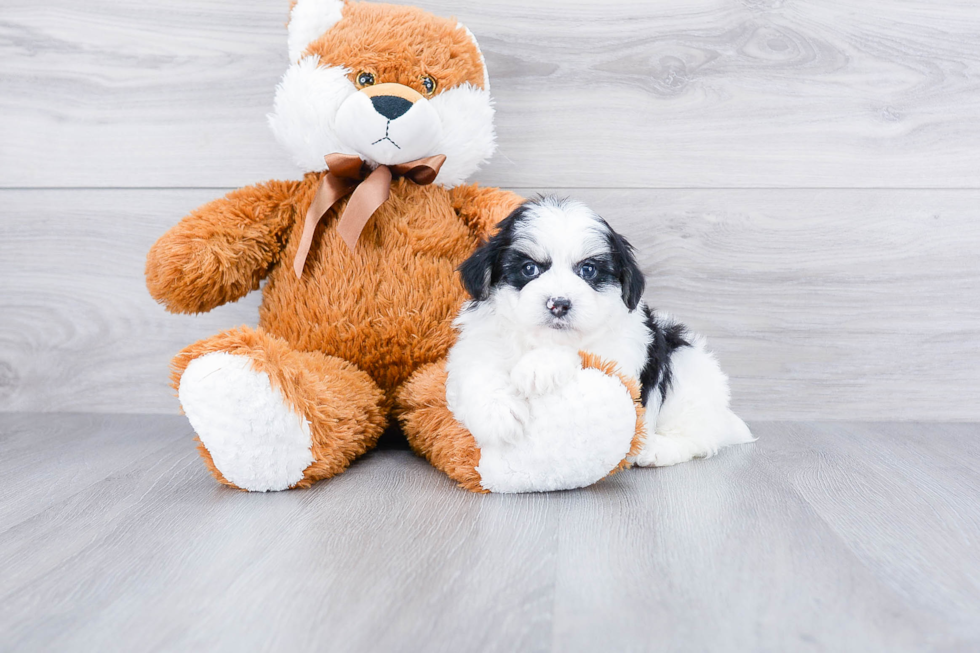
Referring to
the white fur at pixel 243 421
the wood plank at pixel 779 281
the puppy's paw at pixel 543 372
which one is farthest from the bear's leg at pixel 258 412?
the wood plank at pixel 779 281

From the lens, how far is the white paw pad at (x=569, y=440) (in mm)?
1216

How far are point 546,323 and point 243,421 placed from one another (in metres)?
0.53

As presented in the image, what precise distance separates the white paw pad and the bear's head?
625mm

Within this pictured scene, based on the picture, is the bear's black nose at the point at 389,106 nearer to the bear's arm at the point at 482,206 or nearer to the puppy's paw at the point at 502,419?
the bear's arm at the point at 482,206

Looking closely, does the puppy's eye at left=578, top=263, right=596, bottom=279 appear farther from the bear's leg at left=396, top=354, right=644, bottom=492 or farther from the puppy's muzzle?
the puppy's muzzle

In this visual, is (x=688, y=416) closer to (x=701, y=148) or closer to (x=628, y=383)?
(x=628, y=383)

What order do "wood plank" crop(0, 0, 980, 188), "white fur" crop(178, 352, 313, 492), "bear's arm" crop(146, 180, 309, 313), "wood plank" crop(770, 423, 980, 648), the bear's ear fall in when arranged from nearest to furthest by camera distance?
"wood plank" crop(770, 423, 980, 648) → "white fur" crop(178, 352, 313, 492) → "bear's arm" crop(146, 180, 309, 313) → the bear's ear → "wood plank" crop(0, 0, 980, 188)

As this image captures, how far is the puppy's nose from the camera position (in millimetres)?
1256

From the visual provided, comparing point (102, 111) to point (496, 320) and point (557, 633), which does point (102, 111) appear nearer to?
point (496, 320)

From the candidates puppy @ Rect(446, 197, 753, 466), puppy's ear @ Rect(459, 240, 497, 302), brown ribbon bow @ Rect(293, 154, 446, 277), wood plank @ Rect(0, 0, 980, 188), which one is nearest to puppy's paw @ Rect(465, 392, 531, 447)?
puppy @ Rect(446, 197, 753, 466)

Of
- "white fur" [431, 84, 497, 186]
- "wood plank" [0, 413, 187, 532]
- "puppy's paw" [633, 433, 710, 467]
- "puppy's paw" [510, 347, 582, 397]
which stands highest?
"white fur" [431, 84, 497, 186]

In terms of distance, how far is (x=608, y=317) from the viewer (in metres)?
1.33

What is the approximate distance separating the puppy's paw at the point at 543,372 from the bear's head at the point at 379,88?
0.56 m

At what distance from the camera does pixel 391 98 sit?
1.48 metres
